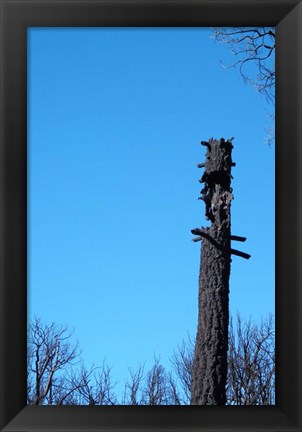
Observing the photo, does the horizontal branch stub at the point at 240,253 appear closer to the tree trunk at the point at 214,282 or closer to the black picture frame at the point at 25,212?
the tree trunk at the point at 214,282

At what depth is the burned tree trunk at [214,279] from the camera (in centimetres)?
374

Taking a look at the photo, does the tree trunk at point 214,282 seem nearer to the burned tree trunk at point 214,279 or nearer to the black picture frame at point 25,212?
the burned tree trunk at point 214,279

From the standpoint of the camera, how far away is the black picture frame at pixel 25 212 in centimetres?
131

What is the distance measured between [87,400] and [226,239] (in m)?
→ 2.74

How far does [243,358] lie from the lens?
21.2ft

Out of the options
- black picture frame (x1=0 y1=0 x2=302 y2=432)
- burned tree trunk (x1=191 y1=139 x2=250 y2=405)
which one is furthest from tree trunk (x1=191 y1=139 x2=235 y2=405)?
black picture frame (x1=0 y1=0 x2=302 y2=432)

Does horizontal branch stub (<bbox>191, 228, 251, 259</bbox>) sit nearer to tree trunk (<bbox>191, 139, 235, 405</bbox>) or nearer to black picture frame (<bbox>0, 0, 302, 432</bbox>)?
tree trunk (<bbox>191, 139, 235, 405</bbox>)

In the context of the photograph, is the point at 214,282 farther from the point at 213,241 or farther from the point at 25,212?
the point at 25,212

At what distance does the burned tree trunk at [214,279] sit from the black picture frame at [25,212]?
7.96ft

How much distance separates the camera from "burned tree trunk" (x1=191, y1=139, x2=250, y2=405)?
374 centimetres

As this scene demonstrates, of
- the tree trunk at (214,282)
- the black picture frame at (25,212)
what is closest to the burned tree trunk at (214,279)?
the tree trunk at (214,282)

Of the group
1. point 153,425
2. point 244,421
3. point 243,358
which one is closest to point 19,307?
point 153,425

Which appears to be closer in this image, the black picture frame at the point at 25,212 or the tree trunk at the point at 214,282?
the black picture frame at the point at 25,212

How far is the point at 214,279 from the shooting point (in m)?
3.84
